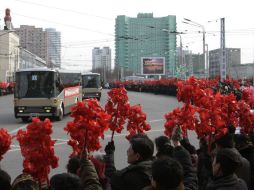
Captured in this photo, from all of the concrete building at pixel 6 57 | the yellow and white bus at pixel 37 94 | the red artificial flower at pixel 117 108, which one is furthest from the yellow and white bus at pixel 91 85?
the concrete building at pixel 6 57

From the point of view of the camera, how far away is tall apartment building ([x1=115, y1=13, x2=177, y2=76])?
159 ft

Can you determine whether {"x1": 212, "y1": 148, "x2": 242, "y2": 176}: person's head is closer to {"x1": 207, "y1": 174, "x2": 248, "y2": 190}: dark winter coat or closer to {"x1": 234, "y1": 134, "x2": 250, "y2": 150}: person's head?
{"x1": 207, "y1": 174, "x2": 248, "y2": 190}: dark winter coat

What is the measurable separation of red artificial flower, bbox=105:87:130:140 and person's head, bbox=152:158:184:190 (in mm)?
3759

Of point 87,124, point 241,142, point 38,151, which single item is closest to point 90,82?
point 241,142

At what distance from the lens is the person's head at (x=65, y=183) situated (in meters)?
3.87

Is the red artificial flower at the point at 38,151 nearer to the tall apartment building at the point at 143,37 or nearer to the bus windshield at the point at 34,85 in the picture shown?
the bus windshield at the point at 34,85

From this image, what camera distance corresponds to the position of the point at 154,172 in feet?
12.5

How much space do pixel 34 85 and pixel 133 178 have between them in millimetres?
21458

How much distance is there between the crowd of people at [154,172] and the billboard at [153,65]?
80.0 m

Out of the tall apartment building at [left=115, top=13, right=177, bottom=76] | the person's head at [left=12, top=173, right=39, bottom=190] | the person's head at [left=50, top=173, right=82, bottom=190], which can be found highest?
the tall apartment building at [left=115, top=13, right=177, bottom=76]

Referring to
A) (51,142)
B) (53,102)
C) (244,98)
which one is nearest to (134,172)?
(51,142)

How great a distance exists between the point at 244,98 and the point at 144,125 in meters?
3.33

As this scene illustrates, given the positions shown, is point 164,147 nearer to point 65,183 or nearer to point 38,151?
point 38,151

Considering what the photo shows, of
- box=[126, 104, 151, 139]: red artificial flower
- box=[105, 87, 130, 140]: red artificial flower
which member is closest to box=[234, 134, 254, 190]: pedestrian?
box=[105, 87, 130, 140]: red artificial flower
